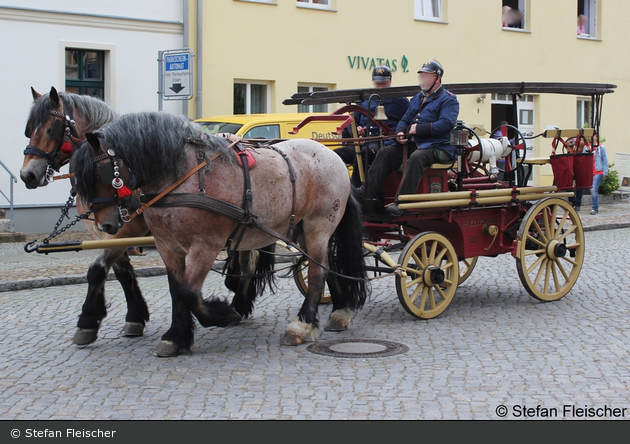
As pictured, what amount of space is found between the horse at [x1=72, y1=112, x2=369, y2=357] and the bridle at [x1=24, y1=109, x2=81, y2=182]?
839 mm

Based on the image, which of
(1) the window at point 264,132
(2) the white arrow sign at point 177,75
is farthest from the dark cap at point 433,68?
(2) the white arrow sign at point 177,75

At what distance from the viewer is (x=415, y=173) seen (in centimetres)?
719

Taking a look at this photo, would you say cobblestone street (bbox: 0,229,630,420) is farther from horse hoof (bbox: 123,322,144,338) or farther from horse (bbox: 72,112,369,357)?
horse (bbox: 72,112,369,357)

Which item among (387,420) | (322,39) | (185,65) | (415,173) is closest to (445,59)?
(322,39)

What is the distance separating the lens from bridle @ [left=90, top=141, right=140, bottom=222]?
213 inches

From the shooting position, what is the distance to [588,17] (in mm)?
23203

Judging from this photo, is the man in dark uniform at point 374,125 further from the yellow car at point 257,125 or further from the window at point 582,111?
the window at point 582,111

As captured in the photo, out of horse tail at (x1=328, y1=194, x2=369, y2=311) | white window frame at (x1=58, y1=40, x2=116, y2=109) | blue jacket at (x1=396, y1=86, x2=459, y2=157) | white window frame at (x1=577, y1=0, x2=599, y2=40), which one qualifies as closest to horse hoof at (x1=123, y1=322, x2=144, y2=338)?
horse tail at (x1=328, y1=194, x2=369, y2=311)

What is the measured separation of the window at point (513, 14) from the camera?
21.2 m

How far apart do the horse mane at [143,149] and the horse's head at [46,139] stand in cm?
84

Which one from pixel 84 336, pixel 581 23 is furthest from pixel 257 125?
pixel 581 23

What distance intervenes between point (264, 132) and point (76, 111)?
6108 mm

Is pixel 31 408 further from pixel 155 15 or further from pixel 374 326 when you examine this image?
pixel 155 15

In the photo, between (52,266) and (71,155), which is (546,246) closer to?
(71,155)
